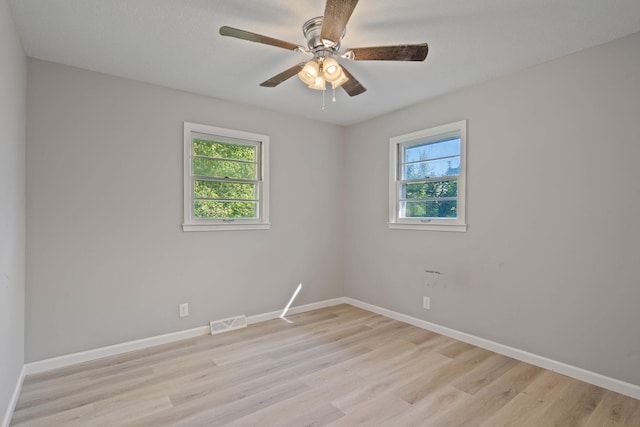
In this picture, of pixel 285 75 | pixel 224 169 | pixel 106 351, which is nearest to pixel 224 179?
pixel 224 169

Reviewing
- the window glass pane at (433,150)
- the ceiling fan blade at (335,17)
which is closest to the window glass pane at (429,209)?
the window glass pane at (433,150)

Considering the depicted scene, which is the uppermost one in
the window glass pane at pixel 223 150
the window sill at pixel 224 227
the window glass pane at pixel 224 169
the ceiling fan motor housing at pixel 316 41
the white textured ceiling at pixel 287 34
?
the white textured ceiling at pixel 287 34

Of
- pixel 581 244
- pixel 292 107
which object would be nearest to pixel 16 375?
pixel 292 107

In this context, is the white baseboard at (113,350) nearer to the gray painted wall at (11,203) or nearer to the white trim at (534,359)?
the gray painted wall at (11,203)

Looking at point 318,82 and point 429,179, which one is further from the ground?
point 318,82

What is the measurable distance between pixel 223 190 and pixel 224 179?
0.40ft

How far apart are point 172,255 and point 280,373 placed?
157cm

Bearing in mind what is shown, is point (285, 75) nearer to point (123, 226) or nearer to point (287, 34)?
point (287, 34)

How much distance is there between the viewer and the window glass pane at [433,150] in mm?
3356

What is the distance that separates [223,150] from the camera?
3.57 metres

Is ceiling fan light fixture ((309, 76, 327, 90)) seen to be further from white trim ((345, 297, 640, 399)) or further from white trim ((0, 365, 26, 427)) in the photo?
white trim ((0, 365, 26, 427))

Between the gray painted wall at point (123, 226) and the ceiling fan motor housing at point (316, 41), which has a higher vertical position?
the ceiling fan motor housing at point (316, 41)

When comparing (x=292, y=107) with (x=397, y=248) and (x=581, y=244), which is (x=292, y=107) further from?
(x=581, y=244)

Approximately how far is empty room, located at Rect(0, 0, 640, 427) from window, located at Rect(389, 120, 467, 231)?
23 millimetres
